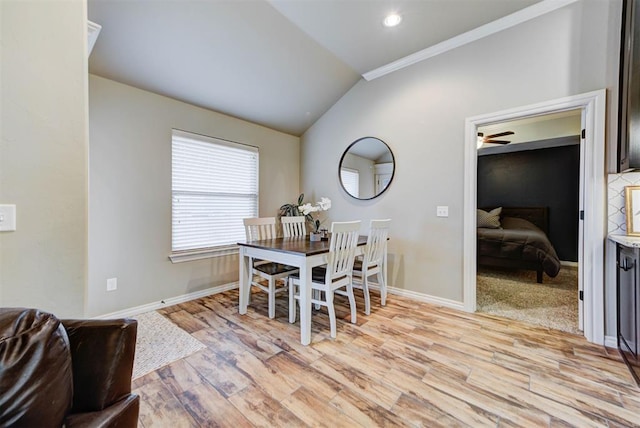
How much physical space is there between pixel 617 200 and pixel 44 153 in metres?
3.72

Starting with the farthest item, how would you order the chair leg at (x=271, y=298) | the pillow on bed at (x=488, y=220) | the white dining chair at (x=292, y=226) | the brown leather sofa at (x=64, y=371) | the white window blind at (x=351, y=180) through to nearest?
1. the pillow on bed at (x=488, y=220)
2. the white window blind at (x=351, y=180)
3. the white dining chair at (x=292, y=226)
4. the chair leg at (x=271, y=298)
5. the brown leather sofa at (x=64, y=371)

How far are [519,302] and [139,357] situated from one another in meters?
3.83

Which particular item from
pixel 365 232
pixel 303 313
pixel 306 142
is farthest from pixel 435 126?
pixel 303 313

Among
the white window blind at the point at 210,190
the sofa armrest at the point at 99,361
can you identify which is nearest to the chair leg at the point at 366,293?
the white window blind at the point at 210,190

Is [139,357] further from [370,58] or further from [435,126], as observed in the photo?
[370,58]

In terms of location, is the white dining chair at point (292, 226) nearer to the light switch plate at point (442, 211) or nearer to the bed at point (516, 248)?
the light switch plate at point (442, 211)

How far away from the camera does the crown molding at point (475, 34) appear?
2260mm

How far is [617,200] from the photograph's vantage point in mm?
1992

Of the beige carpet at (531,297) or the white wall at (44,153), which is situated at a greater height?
the white wall at (44,153)

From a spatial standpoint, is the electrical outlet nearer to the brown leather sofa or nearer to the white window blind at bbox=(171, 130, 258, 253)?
the white window blind at bbox=(171, 130, 258, 253)

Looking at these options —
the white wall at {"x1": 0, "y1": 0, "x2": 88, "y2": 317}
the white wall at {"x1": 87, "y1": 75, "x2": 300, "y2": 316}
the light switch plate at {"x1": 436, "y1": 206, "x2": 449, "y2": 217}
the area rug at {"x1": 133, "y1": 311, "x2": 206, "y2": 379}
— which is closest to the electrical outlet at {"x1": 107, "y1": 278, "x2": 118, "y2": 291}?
the white wall at {"x1": 87, "y1": 75, "x2": 300, "y2": 316}

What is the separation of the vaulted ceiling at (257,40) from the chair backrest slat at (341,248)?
206 cm

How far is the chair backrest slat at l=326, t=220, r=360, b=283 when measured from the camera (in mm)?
2193

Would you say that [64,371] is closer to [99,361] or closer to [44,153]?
[99,361]
